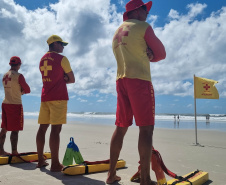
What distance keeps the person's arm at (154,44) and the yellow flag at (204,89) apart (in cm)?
590

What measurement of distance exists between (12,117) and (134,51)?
11.4ft

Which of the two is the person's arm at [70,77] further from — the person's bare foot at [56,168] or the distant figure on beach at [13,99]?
the distant figure on beach at [13,99]

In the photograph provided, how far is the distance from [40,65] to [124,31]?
6.34 feet

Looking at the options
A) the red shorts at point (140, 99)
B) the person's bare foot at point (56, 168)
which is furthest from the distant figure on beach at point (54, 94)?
the red shorts at point (140, 99)

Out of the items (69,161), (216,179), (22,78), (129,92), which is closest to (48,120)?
(69,161)

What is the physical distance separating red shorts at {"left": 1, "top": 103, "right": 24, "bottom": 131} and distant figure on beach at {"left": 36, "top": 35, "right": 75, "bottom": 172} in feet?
3.74

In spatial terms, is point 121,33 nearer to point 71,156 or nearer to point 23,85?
point 71,156

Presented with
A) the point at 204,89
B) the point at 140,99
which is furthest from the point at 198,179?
the point at 204,89

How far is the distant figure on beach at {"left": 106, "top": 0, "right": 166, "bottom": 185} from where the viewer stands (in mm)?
2854

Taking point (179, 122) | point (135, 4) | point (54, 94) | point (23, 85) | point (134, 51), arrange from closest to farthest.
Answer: point (134, 51) < point (135, 4) < point (54, 94) < point (23, 85) < point (179, 122)

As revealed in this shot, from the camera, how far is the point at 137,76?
2959 mm

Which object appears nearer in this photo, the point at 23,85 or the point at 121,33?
the point at 121,33

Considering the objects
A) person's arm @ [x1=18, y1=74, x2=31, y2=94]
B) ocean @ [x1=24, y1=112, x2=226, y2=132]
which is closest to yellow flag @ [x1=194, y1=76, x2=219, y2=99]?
person's arm @ [x1=18, y1=74, x2=31, y2=94]

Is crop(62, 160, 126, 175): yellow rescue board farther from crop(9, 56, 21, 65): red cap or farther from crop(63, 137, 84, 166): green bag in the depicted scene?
crop(9, 56, 21, 65): red cap
